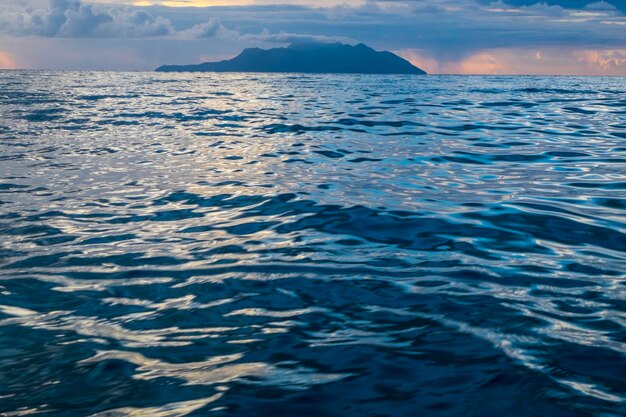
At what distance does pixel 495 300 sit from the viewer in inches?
196

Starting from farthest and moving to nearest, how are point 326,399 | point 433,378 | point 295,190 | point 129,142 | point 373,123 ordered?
1. point 373,123
2. point 129,142
3. point 295,190
4. point 433,378
5. point 326,399

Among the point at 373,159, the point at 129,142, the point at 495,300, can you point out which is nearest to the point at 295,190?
the point at 373,159

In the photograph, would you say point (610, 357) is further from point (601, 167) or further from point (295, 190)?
point (601, 167)

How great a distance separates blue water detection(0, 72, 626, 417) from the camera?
356cm

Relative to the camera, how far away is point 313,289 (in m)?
5.39

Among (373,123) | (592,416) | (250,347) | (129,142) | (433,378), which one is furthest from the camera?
(373,123)

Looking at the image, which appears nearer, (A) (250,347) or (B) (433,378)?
(B) (433,378)

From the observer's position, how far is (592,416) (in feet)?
10.5

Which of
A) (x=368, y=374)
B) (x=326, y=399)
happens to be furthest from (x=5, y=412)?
(x=368, y=374)

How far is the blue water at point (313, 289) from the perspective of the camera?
3.56 metres

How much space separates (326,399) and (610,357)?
6.23 ft

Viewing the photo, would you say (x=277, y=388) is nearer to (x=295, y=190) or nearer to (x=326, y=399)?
(x=326, y=399)

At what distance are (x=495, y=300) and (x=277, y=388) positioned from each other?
221 cm

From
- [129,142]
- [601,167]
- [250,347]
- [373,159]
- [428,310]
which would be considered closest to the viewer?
[250,347]
